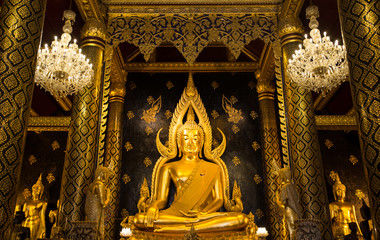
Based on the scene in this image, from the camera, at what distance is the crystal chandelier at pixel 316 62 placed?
15.8 ft

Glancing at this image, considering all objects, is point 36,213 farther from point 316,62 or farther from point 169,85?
point 316,62

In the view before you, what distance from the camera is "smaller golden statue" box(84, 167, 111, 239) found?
163 inches

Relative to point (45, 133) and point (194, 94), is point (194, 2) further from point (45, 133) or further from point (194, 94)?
point (45, 133)

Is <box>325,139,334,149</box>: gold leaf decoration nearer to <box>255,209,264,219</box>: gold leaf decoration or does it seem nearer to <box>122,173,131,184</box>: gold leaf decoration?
<box>255,209,264,219</box>: gold leaf decoration

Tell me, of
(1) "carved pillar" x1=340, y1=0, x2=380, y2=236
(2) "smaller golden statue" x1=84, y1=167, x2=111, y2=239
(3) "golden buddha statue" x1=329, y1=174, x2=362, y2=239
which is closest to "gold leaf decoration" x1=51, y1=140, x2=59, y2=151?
(2) "smaller golden statue" x1=84, y1=167, x2=111, y2=239

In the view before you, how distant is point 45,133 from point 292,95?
5.73 meters

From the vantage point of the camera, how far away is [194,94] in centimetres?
700

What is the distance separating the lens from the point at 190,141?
270 inches

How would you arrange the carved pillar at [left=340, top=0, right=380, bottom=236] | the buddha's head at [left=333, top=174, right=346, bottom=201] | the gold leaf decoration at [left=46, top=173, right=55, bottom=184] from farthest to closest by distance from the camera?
the gold leaf decoration at [left=46, top=173, right=55, bottom=184], the buddha's head at [left=333, top=174, right=346, bottom=201], the carved pillar at [left=340, top=0, right=380, bottom=236]

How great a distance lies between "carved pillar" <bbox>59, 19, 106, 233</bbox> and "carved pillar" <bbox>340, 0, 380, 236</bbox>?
10.5 ft

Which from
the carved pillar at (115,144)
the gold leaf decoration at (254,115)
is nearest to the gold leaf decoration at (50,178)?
the carved pillar at (115,144)

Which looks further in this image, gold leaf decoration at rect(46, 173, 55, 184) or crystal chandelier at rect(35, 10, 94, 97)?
gold leaf decoration at rect(46, 173, 55, 184)

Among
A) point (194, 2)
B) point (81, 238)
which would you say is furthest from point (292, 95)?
point (81, 238)

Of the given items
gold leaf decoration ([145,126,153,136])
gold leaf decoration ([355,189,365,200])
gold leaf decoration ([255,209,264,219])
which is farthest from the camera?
gold leaf decoration ([355,189,365,200])
